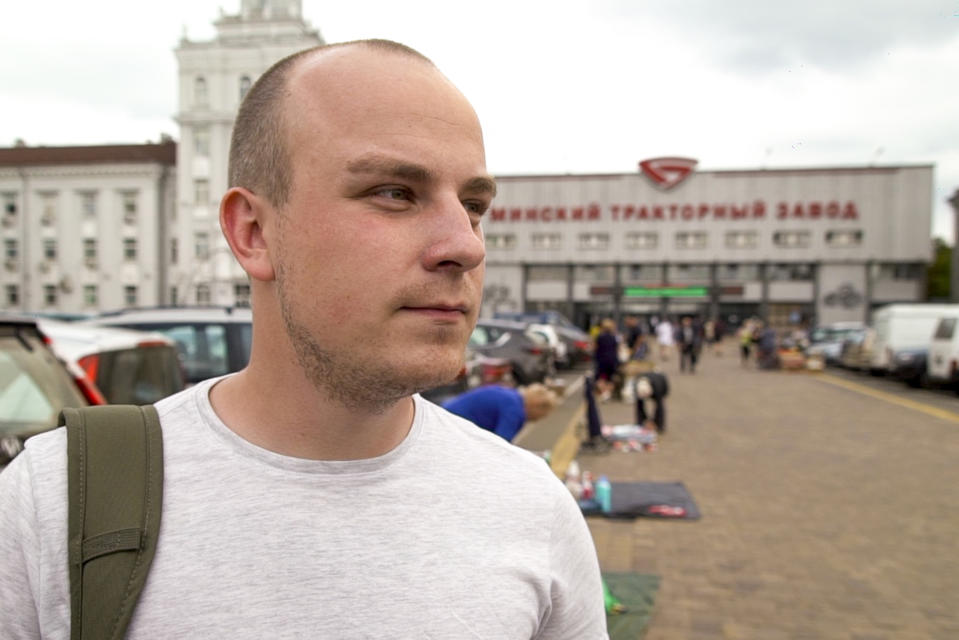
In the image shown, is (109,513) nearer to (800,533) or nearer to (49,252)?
(800,533)

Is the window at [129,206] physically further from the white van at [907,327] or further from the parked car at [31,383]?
the parked car at [31,383]

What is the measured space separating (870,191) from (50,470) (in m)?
58.9

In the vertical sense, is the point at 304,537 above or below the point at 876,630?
above

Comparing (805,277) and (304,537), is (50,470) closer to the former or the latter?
(304,537)

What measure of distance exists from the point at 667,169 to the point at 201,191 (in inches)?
1276

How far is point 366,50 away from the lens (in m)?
1.27

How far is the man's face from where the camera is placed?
46.0 inches

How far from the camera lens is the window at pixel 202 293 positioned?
47594mm

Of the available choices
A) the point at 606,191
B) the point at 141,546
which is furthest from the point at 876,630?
the point at 606,191

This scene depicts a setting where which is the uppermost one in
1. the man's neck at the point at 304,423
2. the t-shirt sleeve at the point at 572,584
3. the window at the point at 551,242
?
the window at the point at 551,242

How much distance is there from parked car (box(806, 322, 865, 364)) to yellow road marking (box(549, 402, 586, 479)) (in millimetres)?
20952

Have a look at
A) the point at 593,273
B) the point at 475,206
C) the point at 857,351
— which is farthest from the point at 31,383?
the point at 593,273

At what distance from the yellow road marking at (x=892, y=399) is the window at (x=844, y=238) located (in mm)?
30939

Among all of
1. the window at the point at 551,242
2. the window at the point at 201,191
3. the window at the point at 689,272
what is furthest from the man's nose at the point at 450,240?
the window at the point at 689,272
